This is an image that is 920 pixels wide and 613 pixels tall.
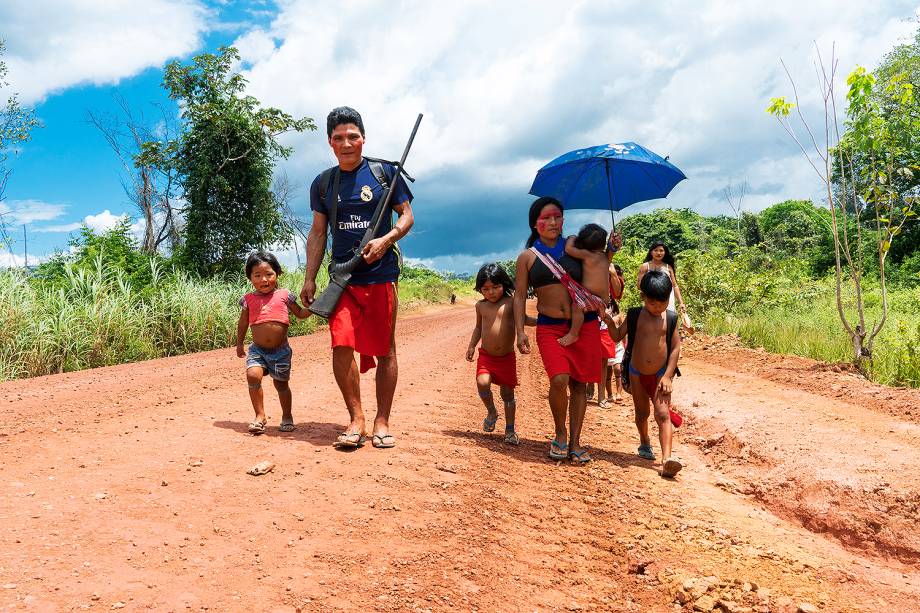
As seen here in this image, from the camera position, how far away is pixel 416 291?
3100 centimetres

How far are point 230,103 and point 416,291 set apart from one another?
51.2 ft

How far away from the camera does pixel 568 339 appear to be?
14.5 ft

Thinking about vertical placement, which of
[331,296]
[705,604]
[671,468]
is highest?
[331,296]

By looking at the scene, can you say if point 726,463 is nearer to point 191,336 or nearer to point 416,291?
point 191,336

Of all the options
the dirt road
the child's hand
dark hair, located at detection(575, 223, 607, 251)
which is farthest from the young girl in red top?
the child's hand

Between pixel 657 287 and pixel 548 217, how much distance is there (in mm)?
931

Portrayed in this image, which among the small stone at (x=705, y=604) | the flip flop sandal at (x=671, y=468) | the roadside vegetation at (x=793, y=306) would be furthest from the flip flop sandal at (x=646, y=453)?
the roadside vegetation at (x=793, y=306)

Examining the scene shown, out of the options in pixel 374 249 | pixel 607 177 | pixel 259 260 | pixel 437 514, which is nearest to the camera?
pixel 437 514

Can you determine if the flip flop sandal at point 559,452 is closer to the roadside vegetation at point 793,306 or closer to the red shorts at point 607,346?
the red shorts at point 607,346

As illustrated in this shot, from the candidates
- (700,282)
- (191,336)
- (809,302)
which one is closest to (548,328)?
(191,336)

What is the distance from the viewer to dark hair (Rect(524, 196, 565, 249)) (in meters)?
4.50

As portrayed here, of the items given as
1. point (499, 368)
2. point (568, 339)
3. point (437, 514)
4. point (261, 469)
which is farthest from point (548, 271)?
point (261, 469)

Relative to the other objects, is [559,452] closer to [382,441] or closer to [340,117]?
[382,441]

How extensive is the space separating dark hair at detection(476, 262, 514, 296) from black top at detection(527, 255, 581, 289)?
525 mm
